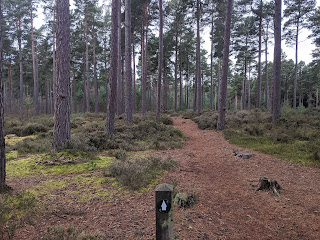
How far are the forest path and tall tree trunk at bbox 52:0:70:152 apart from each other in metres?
4.19

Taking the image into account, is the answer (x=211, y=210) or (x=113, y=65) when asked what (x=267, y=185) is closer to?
(x=211, y=210)

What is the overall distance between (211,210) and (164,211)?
86.1 inches

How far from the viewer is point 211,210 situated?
3826 mm

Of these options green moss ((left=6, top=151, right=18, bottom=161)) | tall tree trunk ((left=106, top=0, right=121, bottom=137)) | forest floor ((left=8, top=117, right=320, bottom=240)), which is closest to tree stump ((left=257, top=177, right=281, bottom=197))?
forest floor ((left=8, top=117, right=320, bottom=240))

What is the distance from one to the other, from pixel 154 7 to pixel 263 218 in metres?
22.1

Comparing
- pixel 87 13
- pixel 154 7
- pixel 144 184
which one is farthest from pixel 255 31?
pixel 144 184

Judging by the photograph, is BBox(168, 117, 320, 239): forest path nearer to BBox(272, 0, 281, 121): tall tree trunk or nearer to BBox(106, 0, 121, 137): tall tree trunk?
BBox(106, 0, 121, 137): tall tree trunk

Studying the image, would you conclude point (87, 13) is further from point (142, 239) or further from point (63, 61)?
point (142, 239)

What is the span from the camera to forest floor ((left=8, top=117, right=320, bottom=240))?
10.2 feet

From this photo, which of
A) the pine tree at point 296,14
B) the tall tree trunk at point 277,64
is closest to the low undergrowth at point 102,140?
the tall tree trunk at point 277,64

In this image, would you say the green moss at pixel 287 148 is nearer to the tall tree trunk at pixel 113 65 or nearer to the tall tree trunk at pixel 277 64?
the tall tree trunk at pixel 277 64

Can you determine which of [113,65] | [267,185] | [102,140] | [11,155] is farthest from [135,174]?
[113,65]

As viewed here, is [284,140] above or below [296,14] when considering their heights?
below

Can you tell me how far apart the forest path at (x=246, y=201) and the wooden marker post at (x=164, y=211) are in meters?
1.07
